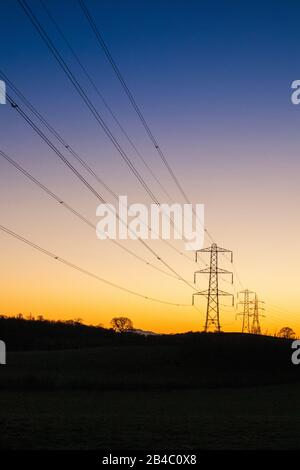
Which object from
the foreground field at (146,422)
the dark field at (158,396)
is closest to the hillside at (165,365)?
the dark field at (158,396)

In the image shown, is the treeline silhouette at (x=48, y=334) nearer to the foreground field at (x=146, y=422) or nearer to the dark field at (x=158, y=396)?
the dark field at (x=158, y=396)

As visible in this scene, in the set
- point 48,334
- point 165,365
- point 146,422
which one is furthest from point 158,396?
point 48,334

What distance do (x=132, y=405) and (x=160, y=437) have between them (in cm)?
1860

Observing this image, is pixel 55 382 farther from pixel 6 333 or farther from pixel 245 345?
pixel 6 333

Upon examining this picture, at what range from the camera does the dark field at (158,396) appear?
78.6ft

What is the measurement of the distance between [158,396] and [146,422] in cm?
2349

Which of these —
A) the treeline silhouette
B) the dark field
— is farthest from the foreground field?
the treeline silhouette

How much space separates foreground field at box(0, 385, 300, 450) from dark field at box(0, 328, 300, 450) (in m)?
0.04

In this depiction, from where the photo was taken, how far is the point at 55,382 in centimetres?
6206

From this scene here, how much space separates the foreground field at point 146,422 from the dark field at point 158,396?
4 cm

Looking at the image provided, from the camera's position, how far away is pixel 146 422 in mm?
29922
